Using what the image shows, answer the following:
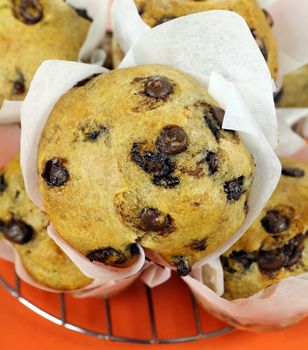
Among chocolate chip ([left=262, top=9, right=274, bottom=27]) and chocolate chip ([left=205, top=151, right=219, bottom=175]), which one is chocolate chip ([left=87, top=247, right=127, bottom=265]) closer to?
chocolate chip ([left=205, top=151, right=219, bottom=175])

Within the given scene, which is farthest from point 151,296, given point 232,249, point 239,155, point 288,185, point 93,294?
point 239,155

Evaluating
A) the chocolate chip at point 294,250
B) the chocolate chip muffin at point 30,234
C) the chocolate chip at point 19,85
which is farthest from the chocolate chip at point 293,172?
the chocolate chip at point 19,85

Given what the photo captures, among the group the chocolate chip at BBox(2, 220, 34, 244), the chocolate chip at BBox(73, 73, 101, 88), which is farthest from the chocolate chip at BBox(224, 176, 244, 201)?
the chocolate chip at BBox(2, 220, 34, 244)

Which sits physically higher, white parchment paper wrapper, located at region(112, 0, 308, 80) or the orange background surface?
white parchment paper wrapper, located at region(112, 0, 308, 80)

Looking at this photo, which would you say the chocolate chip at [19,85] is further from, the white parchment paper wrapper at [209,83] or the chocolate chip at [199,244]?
the chocolate chip at [199,244]

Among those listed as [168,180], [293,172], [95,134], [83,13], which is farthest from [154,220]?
[83,13]

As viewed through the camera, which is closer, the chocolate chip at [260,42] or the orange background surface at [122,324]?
the chocolate chip at [260,42]
